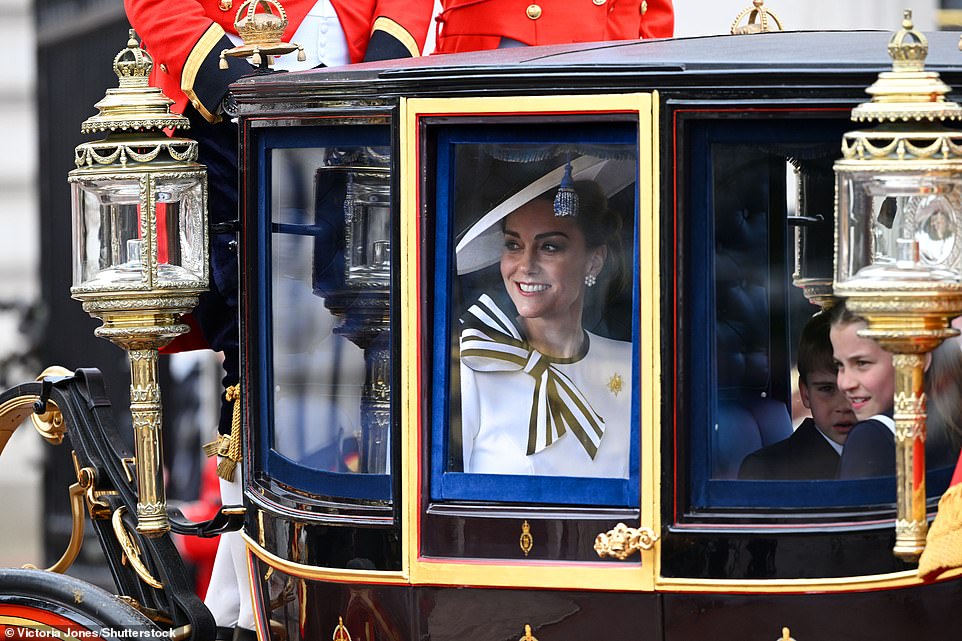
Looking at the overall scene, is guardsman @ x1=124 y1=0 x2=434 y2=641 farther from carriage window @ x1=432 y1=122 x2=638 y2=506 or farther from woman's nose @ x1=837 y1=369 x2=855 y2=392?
woman's nose @ x1=837 y1=369 x2=855 y2=392

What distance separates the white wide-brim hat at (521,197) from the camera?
10.7 ft

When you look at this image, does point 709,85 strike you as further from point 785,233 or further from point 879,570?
point 879,570

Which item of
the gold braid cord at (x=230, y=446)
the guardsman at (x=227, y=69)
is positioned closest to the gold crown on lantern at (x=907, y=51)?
the guardsman at (x=227, y=69)

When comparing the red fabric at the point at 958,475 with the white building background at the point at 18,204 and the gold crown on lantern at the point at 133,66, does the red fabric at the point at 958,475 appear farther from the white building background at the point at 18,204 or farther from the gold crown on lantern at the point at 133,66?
the white building background at the point at 18,204

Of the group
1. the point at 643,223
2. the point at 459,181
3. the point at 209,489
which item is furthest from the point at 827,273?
the point at 209,489

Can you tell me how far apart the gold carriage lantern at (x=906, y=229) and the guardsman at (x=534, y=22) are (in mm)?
1428

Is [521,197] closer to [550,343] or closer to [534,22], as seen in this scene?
[550,343]

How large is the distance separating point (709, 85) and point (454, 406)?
2.32ft

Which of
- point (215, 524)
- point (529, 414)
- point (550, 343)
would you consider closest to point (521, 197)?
point (550, 343)

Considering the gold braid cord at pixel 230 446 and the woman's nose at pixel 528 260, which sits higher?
the woman's nose at pixel 528 260

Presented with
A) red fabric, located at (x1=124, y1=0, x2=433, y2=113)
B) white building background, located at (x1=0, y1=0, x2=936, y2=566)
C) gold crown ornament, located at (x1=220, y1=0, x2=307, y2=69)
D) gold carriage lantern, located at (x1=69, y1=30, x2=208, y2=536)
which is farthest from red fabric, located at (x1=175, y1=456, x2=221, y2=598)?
gold crown ornament, located at (x1=220, y1=0, x2=307, y2=69)

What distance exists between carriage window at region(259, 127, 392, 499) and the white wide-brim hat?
0.59ft

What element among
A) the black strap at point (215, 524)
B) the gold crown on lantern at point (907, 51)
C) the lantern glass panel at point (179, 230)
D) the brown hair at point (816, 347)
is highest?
the gold crown on lantern at point (907, 51)

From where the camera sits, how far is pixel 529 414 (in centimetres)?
340
